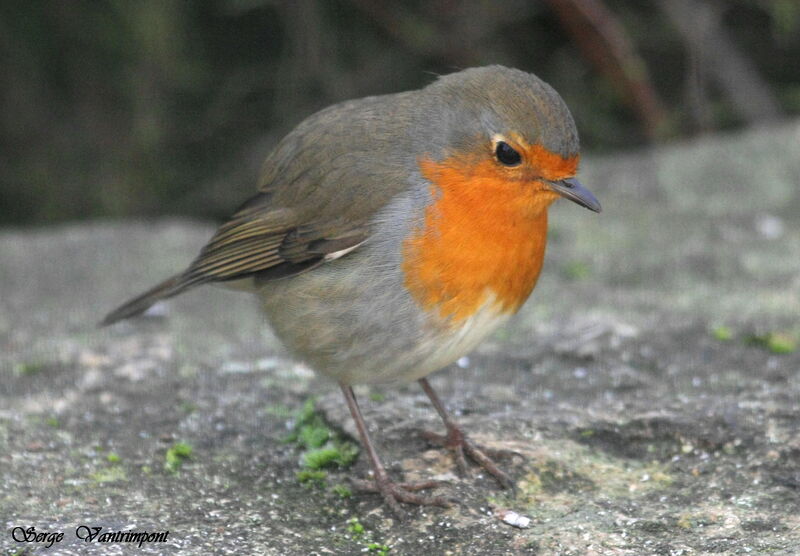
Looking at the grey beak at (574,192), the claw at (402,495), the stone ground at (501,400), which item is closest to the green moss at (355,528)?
the stone ground at (501,400)

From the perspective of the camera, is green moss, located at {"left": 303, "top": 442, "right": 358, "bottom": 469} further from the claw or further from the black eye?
the black eye

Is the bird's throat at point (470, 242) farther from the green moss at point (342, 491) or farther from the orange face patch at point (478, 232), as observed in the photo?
the green moss at point (342, 491)

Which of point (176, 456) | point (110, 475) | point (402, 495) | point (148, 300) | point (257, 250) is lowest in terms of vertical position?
point (110, 475)

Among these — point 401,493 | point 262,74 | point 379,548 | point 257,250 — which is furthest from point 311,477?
point 262,74

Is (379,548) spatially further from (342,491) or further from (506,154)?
(506,154)

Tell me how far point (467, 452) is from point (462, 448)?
0.02m

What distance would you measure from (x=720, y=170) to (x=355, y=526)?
3.75 m

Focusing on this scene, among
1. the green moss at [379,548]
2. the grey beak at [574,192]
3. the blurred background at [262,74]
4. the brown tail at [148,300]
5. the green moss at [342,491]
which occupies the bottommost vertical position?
the green moss at [379,548]

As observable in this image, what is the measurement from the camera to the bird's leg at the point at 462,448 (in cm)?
340

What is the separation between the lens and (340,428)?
3.75 metres

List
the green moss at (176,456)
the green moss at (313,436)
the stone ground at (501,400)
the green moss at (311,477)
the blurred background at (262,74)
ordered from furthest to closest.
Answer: the blurred background at (262,74) < the green moss at (313,436) < the green moss at (176,456) < the green moss at (311,477) < the stone ground at (501,400)

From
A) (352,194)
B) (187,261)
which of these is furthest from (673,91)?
(352,194)

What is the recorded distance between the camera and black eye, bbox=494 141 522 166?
3.42 meters

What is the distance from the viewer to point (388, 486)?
10.9 feet
